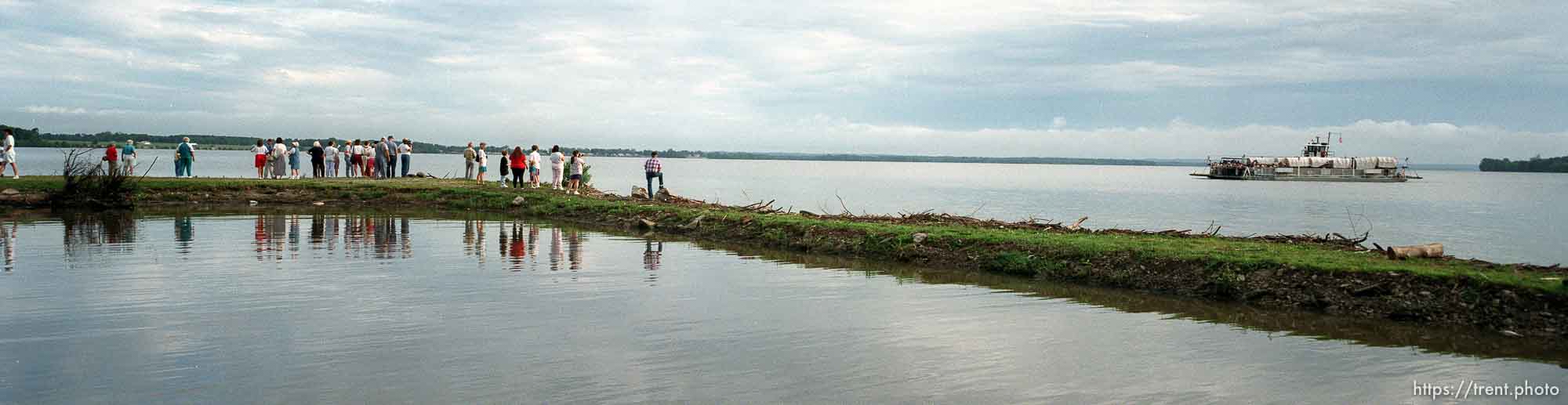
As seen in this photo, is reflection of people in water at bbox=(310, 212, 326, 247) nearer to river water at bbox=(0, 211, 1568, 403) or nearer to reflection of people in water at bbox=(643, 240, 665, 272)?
river water at bbox=(0, 211, 1568, 403)

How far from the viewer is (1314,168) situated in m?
122

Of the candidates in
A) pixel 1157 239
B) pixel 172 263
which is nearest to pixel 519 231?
pixel 172 263

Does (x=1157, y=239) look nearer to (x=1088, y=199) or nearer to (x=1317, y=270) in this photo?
(x=1317, y=270)

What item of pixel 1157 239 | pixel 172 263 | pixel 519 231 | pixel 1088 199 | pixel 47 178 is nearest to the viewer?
pixel 172 263

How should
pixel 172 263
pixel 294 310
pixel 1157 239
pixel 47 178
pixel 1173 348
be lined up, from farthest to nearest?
1. pixel 47 178
2. pixel 1157 239
3. pixel 172 263
4. pixel 294 310
5. pixel 1173 348

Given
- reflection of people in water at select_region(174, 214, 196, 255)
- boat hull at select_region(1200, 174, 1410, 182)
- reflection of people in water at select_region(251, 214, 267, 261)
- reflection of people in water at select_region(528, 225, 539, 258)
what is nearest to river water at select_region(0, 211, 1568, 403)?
reflection of people in water at select_region(251, 214, 267, 261)

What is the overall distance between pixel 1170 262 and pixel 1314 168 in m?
121

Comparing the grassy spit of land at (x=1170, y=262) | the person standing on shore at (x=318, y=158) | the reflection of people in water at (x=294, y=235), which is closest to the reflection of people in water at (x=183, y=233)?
the reflection of people in water at (x=294, y=235)

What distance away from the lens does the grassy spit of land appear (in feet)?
41.3

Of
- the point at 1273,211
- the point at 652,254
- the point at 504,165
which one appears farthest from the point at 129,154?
the point at 1273,211

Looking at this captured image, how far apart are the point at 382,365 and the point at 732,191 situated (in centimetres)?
5974

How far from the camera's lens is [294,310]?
11.8 m

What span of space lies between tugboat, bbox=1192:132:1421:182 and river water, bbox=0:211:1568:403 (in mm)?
121710

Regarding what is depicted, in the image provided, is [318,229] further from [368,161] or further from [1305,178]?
[1305,178]
